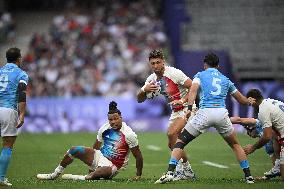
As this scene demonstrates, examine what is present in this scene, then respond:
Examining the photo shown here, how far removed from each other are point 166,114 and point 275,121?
61.7ft

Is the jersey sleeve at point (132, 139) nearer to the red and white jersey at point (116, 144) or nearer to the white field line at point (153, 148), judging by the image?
the red and white jersey at point (116, 144)

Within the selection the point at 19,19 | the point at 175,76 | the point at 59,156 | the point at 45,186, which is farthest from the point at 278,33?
the point at 45,186

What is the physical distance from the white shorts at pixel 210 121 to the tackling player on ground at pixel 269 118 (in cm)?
76

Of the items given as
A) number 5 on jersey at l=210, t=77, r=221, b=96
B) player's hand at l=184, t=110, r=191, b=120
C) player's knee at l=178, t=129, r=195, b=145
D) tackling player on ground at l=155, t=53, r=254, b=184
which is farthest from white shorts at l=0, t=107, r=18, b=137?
number 5 on jersey at l=210, t=77, r=221, b=96

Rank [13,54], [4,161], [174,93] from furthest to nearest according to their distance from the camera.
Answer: [174,93]
[13,54]
[4,161]

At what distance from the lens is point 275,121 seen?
48.2 ft

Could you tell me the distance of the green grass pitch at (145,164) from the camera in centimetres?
1387

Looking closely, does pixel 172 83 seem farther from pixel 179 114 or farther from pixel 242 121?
pixel 242 121

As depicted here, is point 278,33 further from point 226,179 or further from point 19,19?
point 226,179

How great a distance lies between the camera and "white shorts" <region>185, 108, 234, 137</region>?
1401cm

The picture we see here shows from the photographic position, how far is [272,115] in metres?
14.6

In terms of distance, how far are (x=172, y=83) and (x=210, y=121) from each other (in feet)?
5.68

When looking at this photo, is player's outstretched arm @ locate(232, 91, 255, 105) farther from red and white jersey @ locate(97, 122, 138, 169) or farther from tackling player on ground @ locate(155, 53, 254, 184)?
red and white jersey @ locate(97, 122, 138, 169)

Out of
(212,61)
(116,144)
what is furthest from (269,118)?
(116,144)
